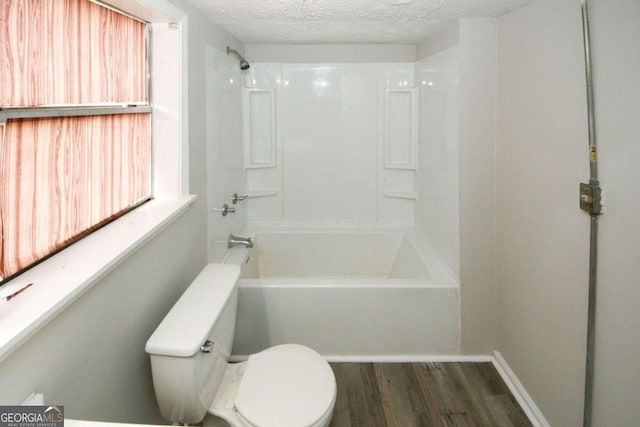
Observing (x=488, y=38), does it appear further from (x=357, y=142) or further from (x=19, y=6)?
(x=19, y=6)

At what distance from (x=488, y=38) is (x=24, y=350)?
2427mm

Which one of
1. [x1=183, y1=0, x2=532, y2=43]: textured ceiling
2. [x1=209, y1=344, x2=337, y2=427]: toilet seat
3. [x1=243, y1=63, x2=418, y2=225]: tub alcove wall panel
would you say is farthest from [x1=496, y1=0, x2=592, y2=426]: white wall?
[x1=243, y1=63, x2=418, y2=225]: tub alcove wall panel

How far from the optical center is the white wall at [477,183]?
2377 mm

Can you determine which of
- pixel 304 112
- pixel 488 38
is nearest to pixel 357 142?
pixel 304 112

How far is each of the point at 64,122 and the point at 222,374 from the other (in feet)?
Result: 3.31

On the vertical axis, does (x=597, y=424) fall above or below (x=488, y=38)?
below

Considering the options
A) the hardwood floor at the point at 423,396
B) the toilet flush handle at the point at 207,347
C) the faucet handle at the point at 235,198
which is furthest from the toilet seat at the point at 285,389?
the faucet handle at the point at 235,198

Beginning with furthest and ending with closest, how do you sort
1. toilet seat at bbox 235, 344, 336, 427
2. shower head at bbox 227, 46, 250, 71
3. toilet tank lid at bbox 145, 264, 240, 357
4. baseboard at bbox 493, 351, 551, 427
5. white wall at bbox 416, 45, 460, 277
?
shower head at bbox 227, 46, 250, 71
white wall at bbox 416, 45, 460, 277
baseboard at bbox 493, 351, 551, 427
toilet seat at bbox 235, 344, 336, 427
toilet tank lid at bbox 145, 264, 240, 357

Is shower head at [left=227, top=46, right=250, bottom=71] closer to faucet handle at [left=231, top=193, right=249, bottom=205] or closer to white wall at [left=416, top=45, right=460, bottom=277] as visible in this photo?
faucet handle at [left=231, top=193, right=249, bottom=205]

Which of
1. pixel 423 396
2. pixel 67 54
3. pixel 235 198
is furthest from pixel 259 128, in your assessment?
pixel 423 396

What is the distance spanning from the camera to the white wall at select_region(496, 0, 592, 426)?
5.43 ft

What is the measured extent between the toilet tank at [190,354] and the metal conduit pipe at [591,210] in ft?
4.19

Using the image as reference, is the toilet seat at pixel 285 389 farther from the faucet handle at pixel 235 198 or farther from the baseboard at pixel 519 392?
the faucet handle at pixel 235 198

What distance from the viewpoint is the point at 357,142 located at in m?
3.44
